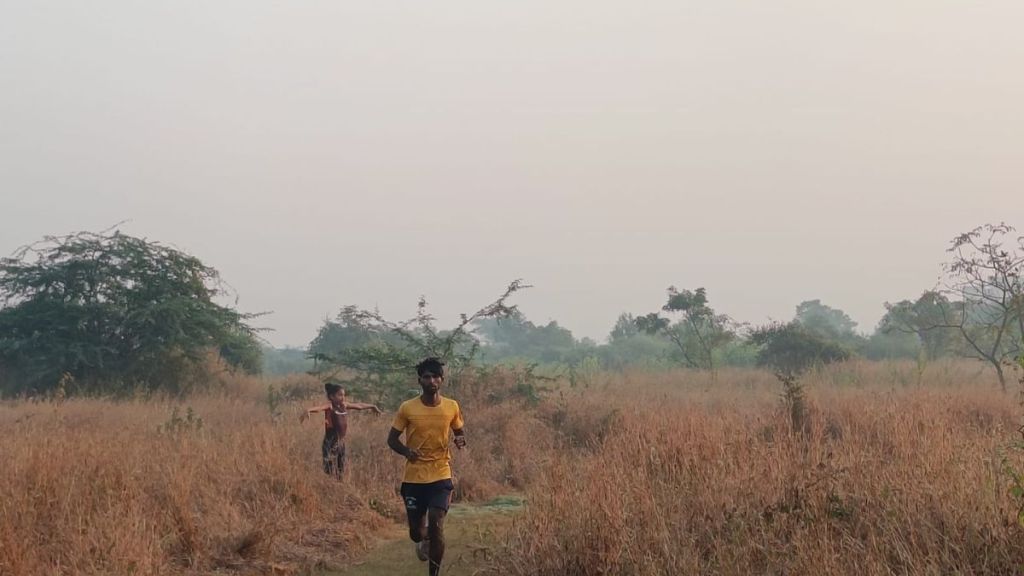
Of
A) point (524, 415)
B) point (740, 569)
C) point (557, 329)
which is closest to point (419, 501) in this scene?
point (740, 569)

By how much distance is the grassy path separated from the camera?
6.92 metres

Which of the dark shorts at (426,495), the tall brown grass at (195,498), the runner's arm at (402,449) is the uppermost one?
the runner's arm at (402,449)

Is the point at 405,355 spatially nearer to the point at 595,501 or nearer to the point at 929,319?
the point at 595,501

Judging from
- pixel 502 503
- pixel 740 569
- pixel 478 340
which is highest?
pixel 478 340

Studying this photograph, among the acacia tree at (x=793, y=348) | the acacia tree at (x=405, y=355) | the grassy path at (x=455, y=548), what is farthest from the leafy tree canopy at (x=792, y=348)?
the grassy path at (x=455, y=548)

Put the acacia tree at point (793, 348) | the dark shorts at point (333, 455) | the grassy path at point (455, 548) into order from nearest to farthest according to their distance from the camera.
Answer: the grassy path at point (455, 548) < the dark shorts at point (333, 455) < the acacia tree at point (793, 348)

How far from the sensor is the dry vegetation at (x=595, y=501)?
5.02 metres

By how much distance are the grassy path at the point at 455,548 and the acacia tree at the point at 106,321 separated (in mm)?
14583

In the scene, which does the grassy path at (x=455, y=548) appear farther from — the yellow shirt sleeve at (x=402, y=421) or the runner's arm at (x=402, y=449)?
the yellow shirt sleeve at (x=402, y=421)

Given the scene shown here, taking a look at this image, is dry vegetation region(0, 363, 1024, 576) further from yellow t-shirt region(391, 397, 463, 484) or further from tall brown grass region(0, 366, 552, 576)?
yellow t-shirt region(391, 397, 463, 484)

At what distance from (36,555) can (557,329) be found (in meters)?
70.6

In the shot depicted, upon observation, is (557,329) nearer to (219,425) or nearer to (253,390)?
(253,390)

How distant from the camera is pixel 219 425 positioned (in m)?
13.4

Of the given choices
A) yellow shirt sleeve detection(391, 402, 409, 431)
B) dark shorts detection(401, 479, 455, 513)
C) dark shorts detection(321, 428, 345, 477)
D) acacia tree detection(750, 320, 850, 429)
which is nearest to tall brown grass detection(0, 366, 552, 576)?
dark shorts detection(321, 428, 345, 477)
